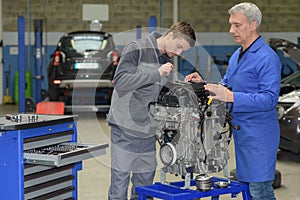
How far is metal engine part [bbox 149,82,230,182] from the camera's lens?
322cm

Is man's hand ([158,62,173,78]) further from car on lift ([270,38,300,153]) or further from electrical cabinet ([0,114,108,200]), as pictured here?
car on lift ([270,38,300,153])

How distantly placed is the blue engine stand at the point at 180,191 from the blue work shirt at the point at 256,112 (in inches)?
3.8

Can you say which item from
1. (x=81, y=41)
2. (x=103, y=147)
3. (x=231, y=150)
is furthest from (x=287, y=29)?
(x=103, y=147)

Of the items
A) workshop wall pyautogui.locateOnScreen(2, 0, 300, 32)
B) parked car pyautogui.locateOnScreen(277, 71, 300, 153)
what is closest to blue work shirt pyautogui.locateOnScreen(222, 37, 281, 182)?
parked car pyautogui.locateOnScreen(277, 71, 300, 153)

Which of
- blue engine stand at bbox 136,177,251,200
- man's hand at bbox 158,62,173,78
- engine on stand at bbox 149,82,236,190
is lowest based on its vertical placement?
blue engine stand at bbox 136,177,251,200

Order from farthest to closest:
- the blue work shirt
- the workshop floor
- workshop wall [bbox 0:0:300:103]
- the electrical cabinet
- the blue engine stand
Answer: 1. workshop wall [bbox 0:0:300:103]
2. the workshop floor
3. the electrical cabinet
4. the blue work shirt
5. the blue engine stand

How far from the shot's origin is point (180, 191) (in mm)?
3287

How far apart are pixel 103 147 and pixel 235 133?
34.9 inches

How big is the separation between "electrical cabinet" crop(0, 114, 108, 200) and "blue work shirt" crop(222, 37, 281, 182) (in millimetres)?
952

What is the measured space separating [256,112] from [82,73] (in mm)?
7633

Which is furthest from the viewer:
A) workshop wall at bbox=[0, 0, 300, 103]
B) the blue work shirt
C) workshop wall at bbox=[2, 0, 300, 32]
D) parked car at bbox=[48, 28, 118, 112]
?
workshop wall at bbox=[2, 0, 300, 32]

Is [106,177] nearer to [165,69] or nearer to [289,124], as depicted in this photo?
[289,124]

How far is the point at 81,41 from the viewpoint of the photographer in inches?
453

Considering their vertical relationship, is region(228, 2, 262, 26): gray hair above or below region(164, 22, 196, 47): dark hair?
above
